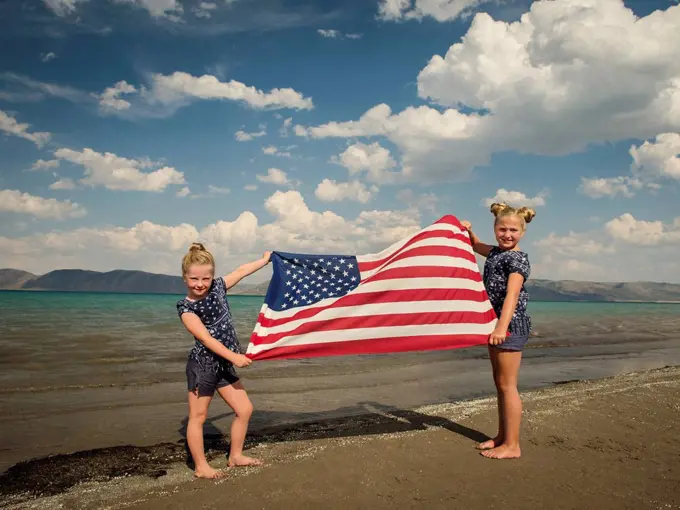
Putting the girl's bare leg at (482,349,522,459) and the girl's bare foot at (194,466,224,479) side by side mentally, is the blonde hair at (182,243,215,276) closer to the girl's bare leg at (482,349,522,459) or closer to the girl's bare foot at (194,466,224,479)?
the girl's bare foot at (194,466,224,479)

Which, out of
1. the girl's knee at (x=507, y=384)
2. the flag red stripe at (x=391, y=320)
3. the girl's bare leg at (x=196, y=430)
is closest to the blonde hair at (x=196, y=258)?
the flag red stripe at (x=391, y=320)

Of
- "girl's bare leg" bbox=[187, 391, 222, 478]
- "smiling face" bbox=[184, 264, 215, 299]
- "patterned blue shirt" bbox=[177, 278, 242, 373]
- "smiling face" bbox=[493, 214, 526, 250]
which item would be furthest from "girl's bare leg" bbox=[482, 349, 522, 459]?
"smiling face" bbox=[184, 264, 215, 299]

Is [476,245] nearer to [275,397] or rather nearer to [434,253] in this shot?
[434,253]

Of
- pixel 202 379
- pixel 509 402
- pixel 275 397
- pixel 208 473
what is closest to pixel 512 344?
pixel 509 402

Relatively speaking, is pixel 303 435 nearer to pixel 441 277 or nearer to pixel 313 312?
pixel 313 312

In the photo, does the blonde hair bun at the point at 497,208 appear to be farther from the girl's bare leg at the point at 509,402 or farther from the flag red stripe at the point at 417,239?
the girl's bare leg at the point at 509,402

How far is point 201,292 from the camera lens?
13.5ft

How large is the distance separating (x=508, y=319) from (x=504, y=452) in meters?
1.28

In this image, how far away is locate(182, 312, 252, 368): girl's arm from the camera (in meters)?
4.00

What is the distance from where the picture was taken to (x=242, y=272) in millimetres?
4598

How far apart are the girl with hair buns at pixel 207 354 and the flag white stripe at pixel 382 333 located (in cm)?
51

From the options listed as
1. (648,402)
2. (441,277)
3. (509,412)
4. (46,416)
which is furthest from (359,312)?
(46,416)

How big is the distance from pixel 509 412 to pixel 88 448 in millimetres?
4715

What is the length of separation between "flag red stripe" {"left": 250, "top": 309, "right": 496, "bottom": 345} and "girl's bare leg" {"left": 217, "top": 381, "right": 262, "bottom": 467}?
0.69m
